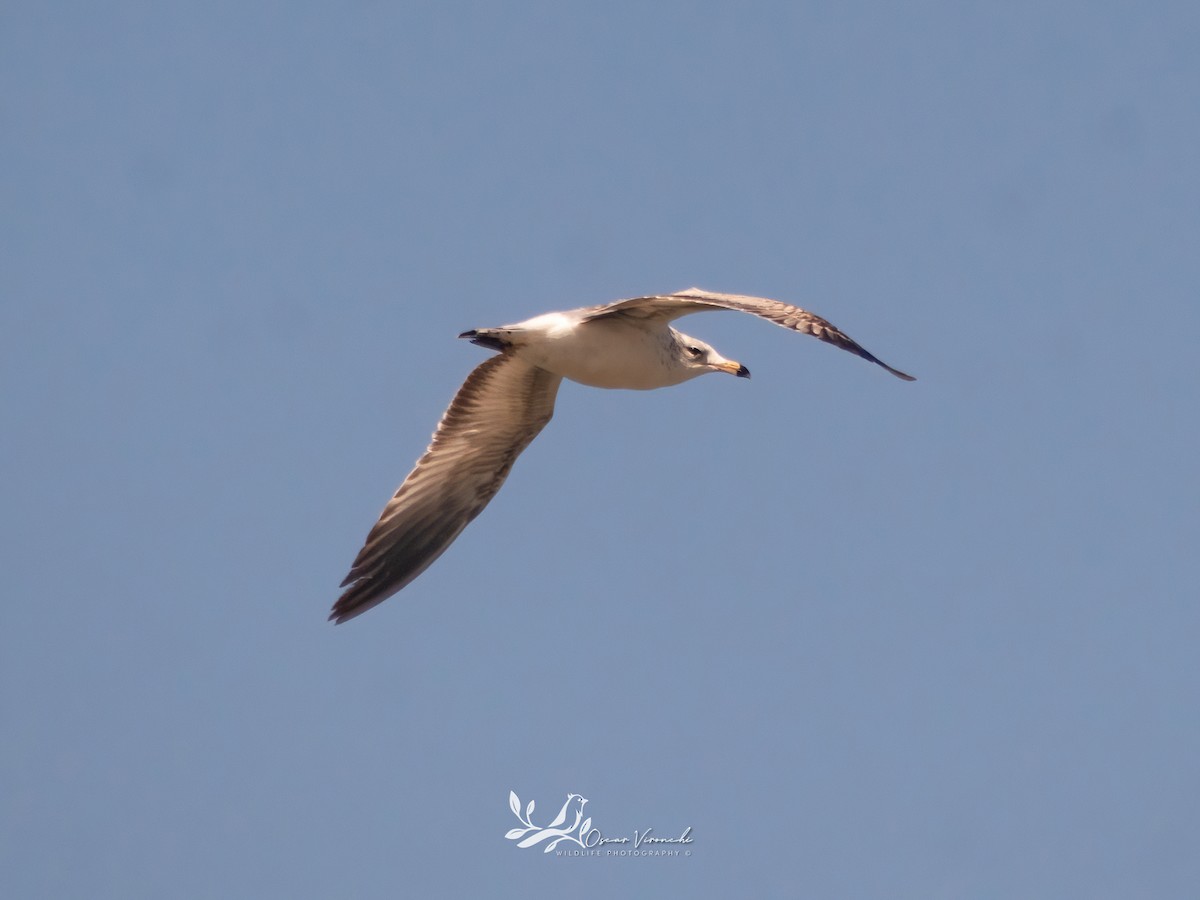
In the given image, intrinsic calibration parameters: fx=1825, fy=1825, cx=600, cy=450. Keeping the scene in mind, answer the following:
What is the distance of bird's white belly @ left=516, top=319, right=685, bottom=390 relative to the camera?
1192 cm

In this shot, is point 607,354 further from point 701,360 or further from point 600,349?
point 701,360

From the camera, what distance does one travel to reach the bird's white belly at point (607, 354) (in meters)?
11.9

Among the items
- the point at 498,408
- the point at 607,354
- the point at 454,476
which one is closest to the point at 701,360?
the point at 607,354

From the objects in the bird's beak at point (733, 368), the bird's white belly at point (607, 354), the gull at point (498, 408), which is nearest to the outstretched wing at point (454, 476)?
the gull at point (498, 408)

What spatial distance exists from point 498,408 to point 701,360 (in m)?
1.56

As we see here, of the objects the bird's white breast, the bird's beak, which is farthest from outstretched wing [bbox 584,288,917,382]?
the bird's beak

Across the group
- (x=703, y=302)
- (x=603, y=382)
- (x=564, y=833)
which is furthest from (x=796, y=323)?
(x=564, y=833)

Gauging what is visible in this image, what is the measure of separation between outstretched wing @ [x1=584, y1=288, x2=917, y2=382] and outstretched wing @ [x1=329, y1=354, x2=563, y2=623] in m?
1.34

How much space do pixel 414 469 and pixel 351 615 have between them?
3.75 feet

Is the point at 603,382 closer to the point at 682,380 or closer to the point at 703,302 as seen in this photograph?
the point at 682,380

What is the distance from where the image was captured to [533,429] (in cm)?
1334

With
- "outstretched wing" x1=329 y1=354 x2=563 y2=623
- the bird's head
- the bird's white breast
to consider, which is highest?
the bird's head

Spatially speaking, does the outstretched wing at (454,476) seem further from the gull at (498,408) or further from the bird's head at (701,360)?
the bird's head at (701,360)

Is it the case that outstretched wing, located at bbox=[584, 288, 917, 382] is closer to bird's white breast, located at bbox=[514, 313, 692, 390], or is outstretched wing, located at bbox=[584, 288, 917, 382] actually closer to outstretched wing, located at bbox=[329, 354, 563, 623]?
bird's white breast, located at bbox=[514, 313, 692, 390]
